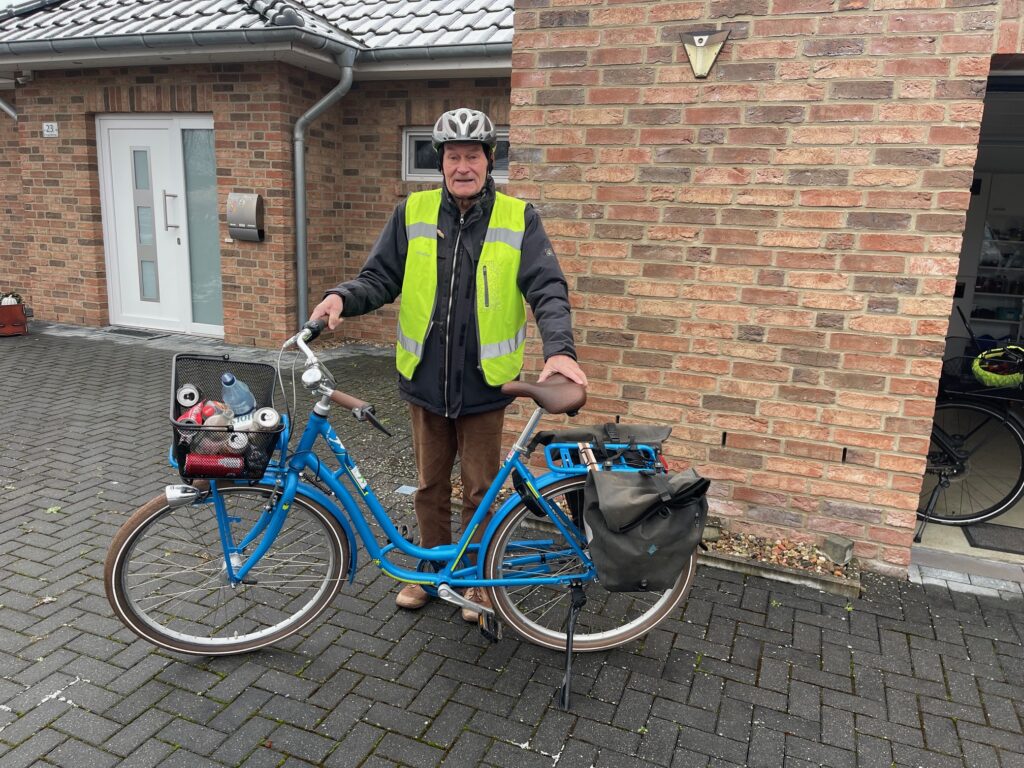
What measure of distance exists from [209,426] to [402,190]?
242 inches

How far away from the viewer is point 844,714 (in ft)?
8.61

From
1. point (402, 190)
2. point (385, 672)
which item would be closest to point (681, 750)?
point (385, 672)

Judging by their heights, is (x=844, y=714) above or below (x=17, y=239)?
below

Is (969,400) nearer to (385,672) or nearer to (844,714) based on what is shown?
(844,714)

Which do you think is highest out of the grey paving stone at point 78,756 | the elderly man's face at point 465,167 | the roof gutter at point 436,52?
the roof gutter at point 436,52

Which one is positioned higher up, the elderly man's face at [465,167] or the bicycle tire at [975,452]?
the elderly man's face at [465,167]

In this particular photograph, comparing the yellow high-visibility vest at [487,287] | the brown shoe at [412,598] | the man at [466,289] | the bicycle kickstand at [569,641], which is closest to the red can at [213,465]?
the man at [466,289]

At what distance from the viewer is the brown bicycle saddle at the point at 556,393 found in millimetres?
2473

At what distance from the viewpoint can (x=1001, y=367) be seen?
14.1ft

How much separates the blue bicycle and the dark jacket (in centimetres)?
29

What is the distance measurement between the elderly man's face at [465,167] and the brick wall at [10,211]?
9.01m

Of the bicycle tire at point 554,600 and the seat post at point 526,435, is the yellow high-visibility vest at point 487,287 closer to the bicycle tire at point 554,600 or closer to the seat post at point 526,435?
the seat post at point 526,435

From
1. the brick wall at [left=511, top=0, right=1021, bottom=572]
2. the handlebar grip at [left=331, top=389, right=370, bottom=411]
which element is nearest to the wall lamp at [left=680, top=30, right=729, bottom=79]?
the brick wall at [left=511, top=0, right=1021, bottom=572]

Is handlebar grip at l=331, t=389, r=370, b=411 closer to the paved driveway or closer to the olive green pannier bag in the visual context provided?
the olive green pannier bag
